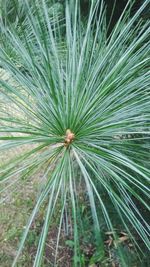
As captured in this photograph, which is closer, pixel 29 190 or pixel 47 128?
pixel 47 128

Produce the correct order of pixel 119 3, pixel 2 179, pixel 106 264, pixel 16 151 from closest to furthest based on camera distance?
1. pixel 2 179
2. pixel 119 3
3. pixel 106 264
4. pixel 16 151

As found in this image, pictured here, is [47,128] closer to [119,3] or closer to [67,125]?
[67,125]

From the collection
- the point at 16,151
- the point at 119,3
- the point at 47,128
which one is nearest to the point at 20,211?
the point at 16,151

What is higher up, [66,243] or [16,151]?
[16,151]

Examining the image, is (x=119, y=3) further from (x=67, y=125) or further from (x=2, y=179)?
(x=2, y=179)

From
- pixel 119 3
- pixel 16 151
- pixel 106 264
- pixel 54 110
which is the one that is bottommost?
pixel 106 264

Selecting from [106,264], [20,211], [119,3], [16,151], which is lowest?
[106,264]

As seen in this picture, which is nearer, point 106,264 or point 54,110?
point 54,110

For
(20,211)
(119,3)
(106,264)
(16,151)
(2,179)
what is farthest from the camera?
(16,151)

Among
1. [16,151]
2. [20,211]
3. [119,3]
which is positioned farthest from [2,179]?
[16,151]
